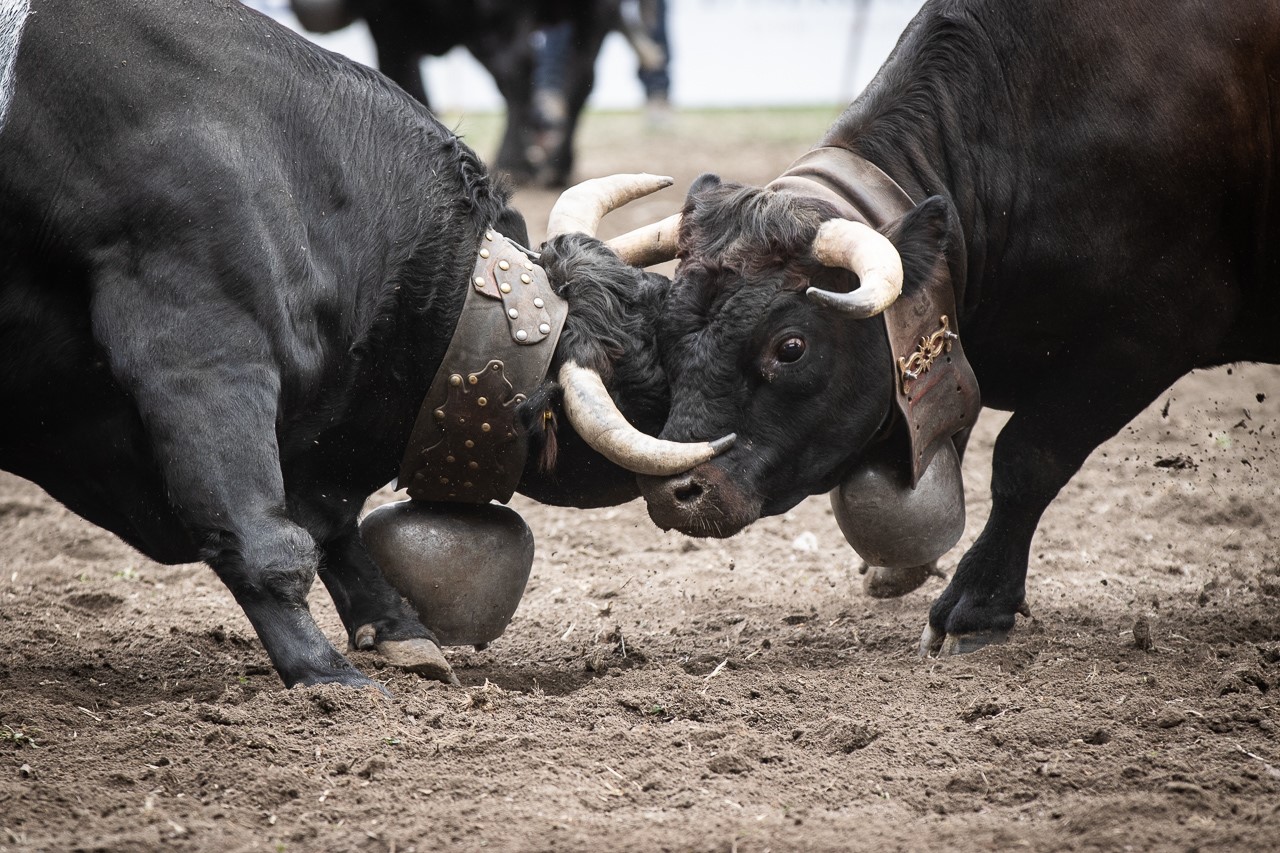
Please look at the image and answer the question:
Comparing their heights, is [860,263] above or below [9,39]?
below

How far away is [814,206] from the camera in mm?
3762

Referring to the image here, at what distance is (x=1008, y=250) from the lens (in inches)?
160

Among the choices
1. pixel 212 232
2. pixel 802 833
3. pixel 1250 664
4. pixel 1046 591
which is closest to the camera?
pixel 802 833

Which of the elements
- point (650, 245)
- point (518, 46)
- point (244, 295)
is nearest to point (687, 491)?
point (650, 245)

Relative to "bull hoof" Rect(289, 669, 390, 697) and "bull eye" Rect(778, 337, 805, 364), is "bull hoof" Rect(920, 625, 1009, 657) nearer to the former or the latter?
"bull eye" Rect(778, 337, 805, 364)

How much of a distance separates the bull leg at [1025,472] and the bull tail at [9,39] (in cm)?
278

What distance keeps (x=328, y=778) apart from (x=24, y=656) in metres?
1.56

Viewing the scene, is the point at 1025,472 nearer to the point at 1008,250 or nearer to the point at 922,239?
the point at 1008,250

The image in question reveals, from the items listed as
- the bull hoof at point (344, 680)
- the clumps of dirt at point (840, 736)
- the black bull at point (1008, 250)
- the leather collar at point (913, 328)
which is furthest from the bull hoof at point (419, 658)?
the leather collar at point (913, 328)

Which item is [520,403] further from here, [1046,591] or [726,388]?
[1046,591]

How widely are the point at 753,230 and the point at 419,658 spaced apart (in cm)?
140

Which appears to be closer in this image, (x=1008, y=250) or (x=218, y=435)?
(x=218, y=435)

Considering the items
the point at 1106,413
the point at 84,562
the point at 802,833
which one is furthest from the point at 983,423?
the point at 802,833

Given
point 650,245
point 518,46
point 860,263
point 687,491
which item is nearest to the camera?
point 860,263
